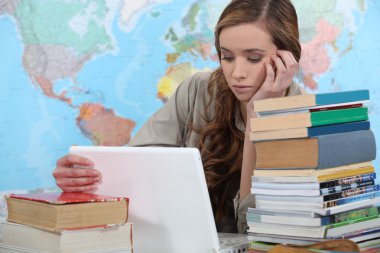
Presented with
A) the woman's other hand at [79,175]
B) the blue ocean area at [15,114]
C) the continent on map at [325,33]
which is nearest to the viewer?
the woman's other hand at [79,175]

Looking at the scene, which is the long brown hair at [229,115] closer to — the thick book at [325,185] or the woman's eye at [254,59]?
the woman's eye at [254,59]

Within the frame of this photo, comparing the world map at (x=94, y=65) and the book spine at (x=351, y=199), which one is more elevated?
the world map at (x=94, y=65)

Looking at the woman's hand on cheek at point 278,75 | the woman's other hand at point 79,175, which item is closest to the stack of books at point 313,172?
the woman's other hand at point 79,175

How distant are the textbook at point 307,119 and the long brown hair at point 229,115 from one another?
61cm

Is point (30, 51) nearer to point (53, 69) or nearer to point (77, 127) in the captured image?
point (53, 69)

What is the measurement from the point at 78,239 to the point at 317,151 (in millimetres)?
510

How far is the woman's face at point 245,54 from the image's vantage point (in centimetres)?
191

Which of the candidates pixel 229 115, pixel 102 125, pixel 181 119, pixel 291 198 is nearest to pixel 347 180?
pixel 291 198

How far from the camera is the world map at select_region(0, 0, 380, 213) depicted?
9.29 ft

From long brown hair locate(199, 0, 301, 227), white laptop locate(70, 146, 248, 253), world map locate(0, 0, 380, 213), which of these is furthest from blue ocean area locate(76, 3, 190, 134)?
white laptop locate(70, 146, 248, 253)

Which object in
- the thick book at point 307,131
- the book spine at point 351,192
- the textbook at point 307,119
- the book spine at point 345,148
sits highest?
the textbook at point 307,119

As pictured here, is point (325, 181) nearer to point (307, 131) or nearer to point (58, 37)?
point (307, 131)

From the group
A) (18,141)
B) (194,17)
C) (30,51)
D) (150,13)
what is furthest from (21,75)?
(194,17)

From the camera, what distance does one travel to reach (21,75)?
2840 millimetres
